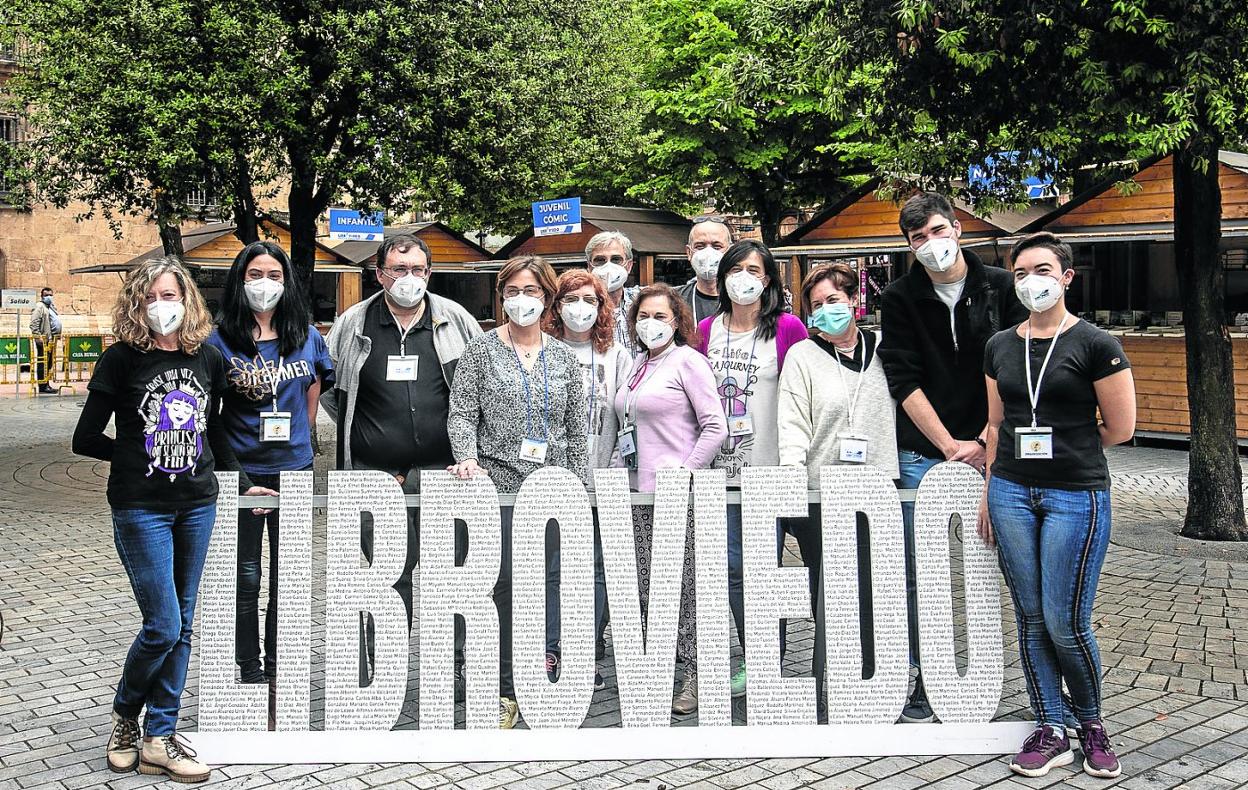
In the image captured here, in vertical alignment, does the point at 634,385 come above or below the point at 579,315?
below

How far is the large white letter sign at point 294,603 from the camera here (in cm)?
463

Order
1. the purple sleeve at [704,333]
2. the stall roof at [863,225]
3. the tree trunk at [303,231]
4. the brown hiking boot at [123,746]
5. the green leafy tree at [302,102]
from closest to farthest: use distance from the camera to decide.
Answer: the brown hiking boot at [123,746]
the purple sleeve at [704,333]
the green leafy tree at [302,102]
the tree trunk at [303,231]
the stall roof at [863,225]

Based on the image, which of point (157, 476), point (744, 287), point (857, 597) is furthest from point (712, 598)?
point (157, 476)

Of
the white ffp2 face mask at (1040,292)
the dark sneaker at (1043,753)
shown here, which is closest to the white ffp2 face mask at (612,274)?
the white ffp2 face mask at (1040,292)

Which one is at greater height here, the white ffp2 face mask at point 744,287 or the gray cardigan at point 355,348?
the white ffp2 face mask at point 744,287

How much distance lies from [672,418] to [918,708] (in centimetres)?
157

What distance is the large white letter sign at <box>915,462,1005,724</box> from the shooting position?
15.3 feet

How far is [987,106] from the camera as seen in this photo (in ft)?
28.4

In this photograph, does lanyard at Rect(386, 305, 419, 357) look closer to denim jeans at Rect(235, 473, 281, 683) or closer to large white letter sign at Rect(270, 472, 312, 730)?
denim jeans at Rect(235, 473, 281, 683)

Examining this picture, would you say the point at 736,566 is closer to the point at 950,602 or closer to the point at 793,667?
the point at 950,602

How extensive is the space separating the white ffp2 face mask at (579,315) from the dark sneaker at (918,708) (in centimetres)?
207

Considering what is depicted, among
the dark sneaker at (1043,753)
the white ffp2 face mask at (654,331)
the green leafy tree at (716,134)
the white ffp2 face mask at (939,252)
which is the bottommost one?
the dark sneaker at (1043,753)

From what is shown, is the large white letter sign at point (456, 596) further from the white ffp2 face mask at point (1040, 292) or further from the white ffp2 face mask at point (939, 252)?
the white ffp2 face mask at point (1040, 292)

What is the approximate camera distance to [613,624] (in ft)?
15.4
